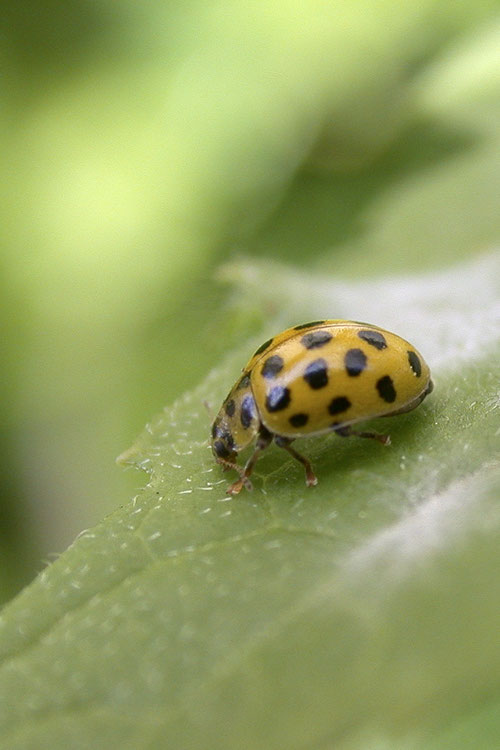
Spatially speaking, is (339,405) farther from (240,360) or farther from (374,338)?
(240,360)

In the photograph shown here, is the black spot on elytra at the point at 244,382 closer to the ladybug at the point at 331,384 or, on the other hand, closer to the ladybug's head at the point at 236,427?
the ladybug's head at the point at 236,427

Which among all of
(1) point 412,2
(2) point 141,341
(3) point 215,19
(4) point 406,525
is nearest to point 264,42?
(3) point 215,19

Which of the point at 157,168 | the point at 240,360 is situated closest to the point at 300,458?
the point at 240,360

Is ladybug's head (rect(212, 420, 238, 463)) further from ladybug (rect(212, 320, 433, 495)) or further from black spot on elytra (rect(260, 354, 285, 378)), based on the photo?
black spot on elytra (rect(260, 354, 285, 378))

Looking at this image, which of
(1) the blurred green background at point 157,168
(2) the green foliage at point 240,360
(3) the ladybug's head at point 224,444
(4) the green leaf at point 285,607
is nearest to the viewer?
(4) the green leaf at point 285,607

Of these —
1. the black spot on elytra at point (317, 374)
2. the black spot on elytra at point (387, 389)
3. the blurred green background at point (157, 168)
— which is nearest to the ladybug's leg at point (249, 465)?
the black spot on elytra at point (317, 374)

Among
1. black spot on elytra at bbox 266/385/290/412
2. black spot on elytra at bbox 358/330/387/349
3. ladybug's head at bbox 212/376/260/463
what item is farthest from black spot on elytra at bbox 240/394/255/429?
black spot on elytra at bbox 358/330/387/349
